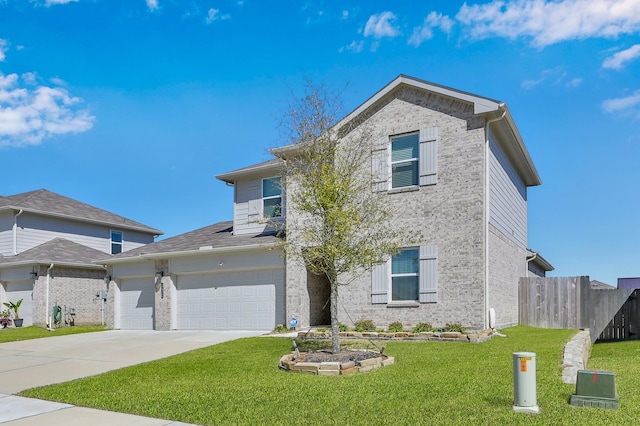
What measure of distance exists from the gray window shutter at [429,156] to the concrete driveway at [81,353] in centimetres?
719

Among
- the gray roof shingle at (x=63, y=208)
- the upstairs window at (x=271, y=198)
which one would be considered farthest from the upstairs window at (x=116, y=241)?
the upstairs window at (x=271, y=198)

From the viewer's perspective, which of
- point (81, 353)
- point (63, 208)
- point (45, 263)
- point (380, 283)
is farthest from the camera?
point (63, 208)

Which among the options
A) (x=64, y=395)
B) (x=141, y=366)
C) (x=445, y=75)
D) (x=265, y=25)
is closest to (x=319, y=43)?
(x=265, y=25)

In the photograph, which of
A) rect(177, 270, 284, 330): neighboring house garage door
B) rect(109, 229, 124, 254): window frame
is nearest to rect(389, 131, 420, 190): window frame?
rect(177, 270, 284, 330): neighboring house garage door

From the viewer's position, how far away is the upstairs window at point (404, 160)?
1557 cm

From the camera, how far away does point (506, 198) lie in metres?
17.5

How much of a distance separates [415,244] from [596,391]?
886cm

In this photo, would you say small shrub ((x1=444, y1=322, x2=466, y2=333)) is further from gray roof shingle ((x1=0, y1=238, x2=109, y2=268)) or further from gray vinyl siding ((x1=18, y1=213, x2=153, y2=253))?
gray vinyl siding ((x1=18, y1=213, x2=153, y2=253))

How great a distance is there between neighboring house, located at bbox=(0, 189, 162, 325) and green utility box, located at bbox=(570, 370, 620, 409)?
2285cm

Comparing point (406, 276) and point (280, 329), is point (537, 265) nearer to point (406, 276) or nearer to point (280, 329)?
point (406, 276)

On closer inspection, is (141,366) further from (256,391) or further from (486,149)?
(486,149)

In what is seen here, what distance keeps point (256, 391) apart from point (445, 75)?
1289cm

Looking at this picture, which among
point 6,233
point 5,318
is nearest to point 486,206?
point 5,318

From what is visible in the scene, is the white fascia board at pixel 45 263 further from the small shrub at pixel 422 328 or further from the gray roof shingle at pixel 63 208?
the small shrub at pixel 422 328
